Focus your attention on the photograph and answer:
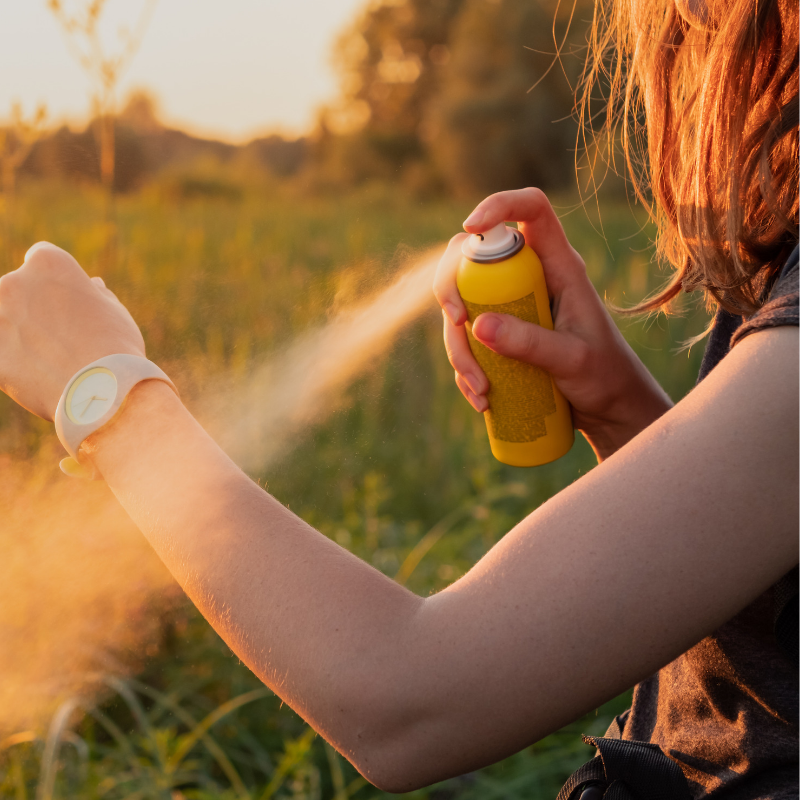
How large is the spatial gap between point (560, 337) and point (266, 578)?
60 centimetres

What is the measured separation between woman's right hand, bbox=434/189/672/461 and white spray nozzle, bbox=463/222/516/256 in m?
0.01

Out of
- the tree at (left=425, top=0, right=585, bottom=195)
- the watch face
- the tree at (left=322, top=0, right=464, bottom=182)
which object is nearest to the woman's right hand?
the watch face

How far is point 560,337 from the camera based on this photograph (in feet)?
3.48

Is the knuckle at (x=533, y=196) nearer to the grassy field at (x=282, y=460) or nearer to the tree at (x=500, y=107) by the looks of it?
the grassy field at (x=282, y=460)

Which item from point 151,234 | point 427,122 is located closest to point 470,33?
point 427,122

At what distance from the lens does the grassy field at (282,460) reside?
1.69m

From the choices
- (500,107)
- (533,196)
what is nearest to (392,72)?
(500,107)

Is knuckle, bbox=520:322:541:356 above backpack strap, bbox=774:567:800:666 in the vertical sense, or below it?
above

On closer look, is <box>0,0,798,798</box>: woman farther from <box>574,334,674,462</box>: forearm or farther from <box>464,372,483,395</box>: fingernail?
<box>464,372,483,395</box>: fingernail

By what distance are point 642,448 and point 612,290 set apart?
4.44m

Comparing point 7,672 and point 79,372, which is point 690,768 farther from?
point 7,672

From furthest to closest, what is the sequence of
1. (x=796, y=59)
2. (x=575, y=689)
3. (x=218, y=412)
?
(x=218, y=412)
(x=796, y=59)
(x=575, y=689)

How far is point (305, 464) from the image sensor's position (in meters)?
3.21

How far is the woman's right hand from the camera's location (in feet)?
3.35
